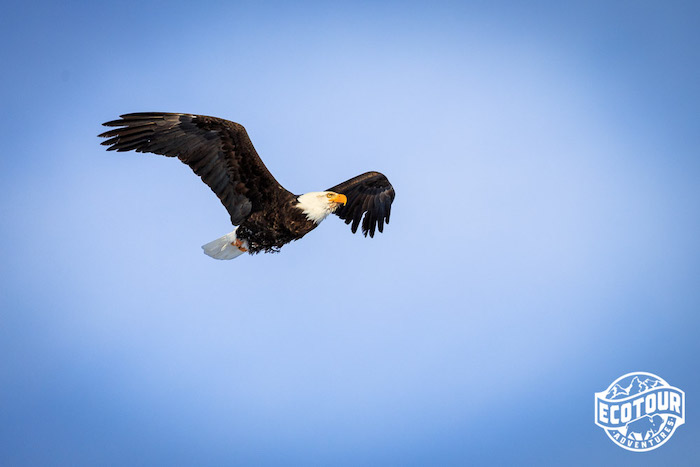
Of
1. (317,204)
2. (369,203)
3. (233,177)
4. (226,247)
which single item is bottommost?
(226,247)

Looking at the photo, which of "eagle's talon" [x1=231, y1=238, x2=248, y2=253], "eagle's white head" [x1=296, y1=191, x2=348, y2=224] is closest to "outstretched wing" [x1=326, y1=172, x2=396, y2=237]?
"eagle's white head" [x1=296, y1=191, x2=348, y2=224]

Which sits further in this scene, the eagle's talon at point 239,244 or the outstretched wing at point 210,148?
the eagle's talon at point 239,244

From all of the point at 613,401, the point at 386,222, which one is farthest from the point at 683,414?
the point at 386,222

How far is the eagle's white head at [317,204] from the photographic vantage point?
8.55 metres

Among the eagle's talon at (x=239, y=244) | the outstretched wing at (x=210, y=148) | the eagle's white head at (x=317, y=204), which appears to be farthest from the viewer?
the eagle's talon at (x=239, y=244)

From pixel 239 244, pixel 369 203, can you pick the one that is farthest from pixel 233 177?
pixel 369 203

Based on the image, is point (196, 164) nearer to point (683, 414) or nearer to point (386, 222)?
point (386, 222)

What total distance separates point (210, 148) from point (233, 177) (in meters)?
0.43

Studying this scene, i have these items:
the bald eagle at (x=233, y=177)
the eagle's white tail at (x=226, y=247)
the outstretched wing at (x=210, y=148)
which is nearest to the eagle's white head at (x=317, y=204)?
the bald eagle at (x=233, y=177)

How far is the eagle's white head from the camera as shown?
855 centimetres

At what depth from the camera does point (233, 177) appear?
859cm

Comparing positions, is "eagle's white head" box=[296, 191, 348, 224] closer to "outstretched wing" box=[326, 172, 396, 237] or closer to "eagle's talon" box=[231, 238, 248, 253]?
"eagle's talon" box=[231, 238, 248, 253]

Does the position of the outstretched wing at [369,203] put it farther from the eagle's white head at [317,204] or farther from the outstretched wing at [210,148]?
the outstretched wing at [210,148]

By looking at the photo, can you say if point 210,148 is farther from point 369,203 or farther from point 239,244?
point 369,203
